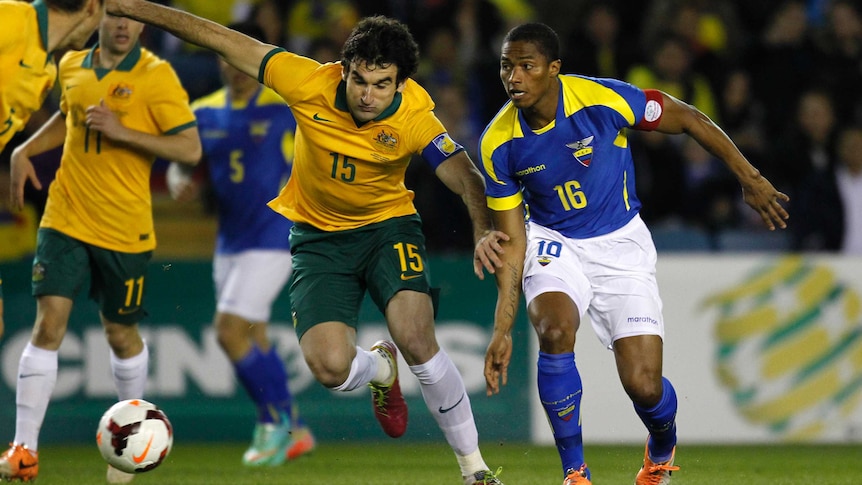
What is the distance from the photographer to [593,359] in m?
9.98

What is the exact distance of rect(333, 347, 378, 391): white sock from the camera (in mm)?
6551

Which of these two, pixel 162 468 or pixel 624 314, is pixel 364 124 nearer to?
pixel 624 314

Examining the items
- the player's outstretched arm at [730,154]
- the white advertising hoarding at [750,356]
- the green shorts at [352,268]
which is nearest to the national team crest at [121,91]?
the green shorts at [352,268]

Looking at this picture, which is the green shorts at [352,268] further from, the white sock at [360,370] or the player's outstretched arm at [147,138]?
the player's outstretched arm at [147,138]

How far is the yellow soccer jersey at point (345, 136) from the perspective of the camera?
6.36 m

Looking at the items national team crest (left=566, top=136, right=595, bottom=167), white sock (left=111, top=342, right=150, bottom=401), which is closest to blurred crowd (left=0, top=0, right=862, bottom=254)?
white sock (left=111, top=342, right=150, bottom=401)

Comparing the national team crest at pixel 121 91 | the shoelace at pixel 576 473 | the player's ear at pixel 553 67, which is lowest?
the shoelace at pixel 576 473

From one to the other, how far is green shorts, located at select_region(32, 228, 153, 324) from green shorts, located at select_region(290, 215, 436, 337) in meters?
1.23

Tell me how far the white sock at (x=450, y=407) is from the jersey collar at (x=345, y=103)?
1.26 meters

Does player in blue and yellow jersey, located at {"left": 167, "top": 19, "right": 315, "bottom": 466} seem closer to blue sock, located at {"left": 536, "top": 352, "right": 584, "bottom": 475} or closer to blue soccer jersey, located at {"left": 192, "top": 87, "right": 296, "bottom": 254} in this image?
blue soccer jersey, located at {"left": 192, "top": 87, "right": 296, "bottom": 254}

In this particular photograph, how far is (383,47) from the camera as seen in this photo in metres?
6.07

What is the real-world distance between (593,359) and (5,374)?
473cm

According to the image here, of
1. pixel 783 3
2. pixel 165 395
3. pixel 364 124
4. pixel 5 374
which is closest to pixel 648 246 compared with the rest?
pixel 364 124

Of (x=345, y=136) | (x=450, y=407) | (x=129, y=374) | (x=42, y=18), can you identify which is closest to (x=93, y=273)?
(x=129, y=374)
